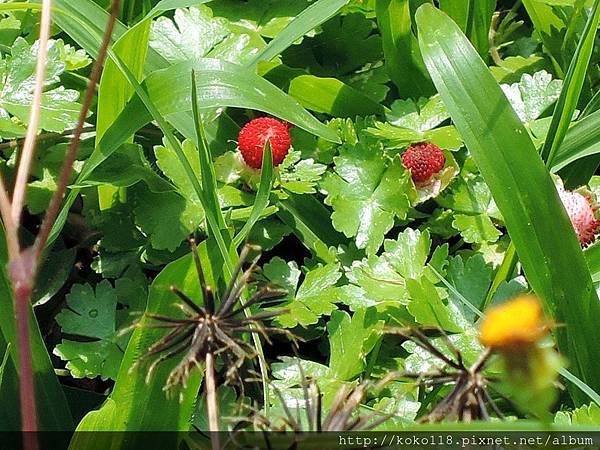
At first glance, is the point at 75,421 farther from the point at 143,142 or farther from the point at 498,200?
the point at 498,200

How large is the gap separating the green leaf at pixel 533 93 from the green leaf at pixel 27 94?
0.79 metres

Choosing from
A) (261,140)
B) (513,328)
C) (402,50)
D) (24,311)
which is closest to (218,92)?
(261,140)

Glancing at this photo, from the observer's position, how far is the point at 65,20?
137 centimetres

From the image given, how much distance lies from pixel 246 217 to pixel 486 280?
0.40m

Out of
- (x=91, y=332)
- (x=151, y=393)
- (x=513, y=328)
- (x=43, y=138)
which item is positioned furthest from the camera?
(x=43, y=138)

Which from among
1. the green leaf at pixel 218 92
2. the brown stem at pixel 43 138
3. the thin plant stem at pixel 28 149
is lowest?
the brown stem at pixel 43 138

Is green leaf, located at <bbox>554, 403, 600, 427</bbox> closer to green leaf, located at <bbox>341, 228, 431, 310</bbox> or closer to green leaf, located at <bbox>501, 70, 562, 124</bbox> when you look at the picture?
green leaf, located at <bbox>341, 228, 431, 310</bbox>

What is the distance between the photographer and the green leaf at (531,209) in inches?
45.7

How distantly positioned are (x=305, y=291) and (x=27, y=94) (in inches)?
22.0

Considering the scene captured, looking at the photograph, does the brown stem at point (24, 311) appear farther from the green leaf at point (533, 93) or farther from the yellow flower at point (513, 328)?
the green leaf at point (533, 93)

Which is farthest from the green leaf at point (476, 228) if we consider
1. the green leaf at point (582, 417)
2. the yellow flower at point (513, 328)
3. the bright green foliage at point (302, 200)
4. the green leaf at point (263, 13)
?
the yellow flower at point (513, 328)

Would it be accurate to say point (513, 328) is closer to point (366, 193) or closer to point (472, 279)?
point (472, 279)

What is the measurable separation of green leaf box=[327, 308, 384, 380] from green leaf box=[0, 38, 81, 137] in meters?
0.54

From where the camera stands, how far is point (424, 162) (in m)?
1.45
